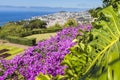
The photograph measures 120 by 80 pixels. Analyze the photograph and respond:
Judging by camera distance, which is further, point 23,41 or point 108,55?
point 23,41

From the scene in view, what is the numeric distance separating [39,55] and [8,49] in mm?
35716

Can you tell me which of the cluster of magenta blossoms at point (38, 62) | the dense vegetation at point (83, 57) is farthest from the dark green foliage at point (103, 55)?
the cluster of magenta blossoms at point (38, 62)

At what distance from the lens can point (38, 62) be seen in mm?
9688

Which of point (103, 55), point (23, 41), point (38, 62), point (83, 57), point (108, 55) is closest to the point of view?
point (108, 55)

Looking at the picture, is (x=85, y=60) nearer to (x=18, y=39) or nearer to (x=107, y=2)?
(x=107, y=2)

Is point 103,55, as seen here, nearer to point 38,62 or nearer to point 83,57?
point 83,57

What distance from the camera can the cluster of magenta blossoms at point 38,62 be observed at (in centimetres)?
883

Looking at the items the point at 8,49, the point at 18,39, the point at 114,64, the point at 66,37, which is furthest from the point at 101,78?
the point at 18,39

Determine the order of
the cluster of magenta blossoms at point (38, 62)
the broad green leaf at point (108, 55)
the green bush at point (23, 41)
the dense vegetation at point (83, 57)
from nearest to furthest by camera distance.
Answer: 1. the broad green leaf at point (108, 55)
2. the dense vegetation at point (83, 57)
3. the cluster of magenta blossoms at point (38, 62)
4. the green bush at point (23, 41)

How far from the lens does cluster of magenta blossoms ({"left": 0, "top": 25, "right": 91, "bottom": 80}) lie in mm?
8827

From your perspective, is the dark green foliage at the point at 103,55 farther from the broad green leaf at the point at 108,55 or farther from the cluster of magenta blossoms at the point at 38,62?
the cluster of magenta blossoms at the point at 38,62

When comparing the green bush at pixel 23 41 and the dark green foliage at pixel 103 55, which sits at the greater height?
the dark green foliage at pixel 103 55

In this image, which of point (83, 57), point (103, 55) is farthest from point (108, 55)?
point (83, 57)

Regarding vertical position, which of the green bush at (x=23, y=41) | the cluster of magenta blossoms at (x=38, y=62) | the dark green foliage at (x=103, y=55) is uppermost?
the dark green foliage at (x=103, y=55)
